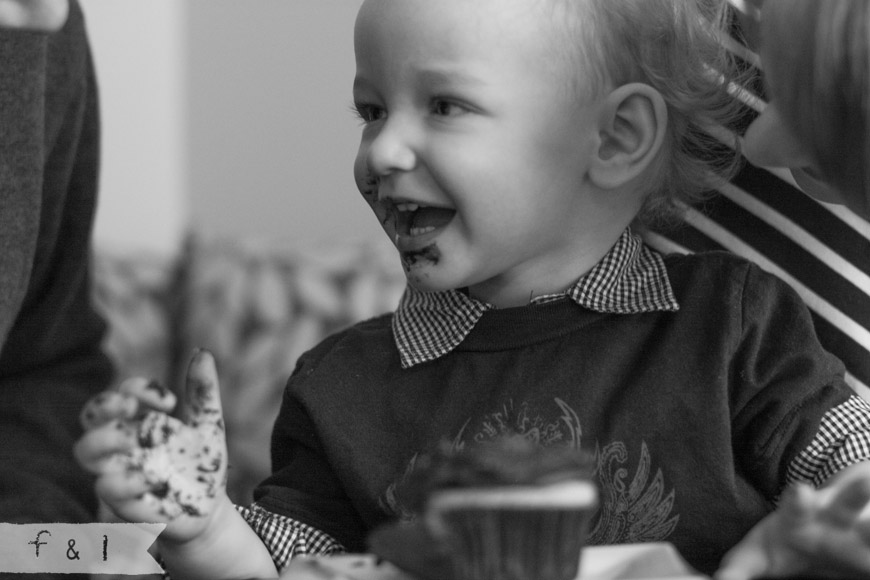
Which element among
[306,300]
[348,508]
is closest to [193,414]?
[348,508]

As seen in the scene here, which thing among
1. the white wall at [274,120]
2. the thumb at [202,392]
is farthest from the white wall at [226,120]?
the thumb at [202,392]

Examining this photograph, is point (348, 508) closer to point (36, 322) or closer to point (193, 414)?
point (193, 414)

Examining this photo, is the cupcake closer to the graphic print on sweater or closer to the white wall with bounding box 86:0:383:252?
the graphic print on sweater

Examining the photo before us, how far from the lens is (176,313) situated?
73.0 inches

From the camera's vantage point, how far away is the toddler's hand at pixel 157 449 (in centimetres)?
50

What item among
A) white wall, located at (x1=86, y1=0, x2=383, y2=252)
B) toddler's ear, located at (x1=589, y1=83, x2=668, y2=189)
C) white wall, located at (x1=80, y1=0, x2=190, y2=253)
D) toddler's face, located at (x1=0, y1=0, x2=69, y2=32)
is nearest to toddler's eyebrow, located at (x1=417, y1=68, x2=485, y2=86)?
toddler's ear, located at (x1=589, y1=83, x2=668, y2=189)

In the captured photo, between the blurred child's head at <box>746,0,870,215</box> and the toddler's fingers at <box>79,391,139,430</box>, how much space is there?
0.33 m

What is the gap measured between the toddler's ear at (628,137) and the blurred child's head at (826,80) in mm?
165

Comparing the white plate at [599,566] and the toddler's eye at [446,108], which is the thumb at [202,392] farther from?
the toddler's eye at [446,108]

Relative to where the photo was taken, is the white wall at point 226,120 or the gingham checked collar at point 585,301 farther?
the white wall at point 226,120

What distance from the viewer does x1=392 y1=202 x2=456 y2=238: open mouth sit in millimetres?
685

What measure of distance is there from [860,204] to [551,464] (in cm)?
21

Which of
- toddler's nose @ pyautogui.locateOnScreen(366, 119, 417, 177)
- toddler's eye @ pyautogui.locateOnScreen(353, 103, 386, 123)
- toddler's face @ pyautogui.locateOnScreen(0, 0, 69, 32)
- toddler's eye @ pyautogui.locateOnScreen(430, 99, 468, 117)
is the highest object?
toddler's face @ pyautogui.locateOnScreen(0, 0, 69, 32)

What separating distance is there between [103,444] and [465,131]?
280 millimetres
